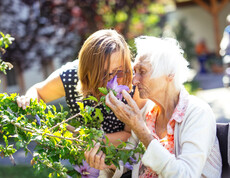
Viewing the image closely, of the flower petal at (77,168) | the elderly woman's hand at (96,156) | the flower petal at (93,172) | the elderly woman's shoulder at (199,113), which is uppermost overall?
the elderly woman's shoulder at (199,113)

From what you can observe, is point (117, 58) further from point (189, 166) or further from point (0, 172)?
point (0, 172)

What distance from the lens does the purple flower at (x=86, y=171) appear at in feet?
8.04

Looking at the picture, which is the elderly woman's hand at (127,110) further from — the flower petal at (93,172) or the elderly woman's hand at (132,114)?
the flower petal at (93,172)

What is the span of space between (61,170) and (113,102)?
→ 46 cm

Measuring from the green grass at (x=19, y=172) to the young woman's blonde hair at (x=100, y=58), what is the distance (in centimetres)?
254

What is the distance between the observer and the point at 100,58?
248cm

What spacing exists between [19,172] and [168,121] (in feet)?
10.9

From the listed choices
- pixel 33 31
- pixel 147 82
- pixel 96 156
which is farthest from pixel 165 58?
pixel 33 31

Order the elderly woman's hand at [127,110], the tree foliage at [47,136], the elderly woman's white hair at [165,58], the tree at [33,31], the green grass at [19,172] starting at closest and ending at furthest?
the tree foliage at [47,136], the elderly woman's hand at [127,110], the elderly woman's white hair at [165,58], the green grass at [19,172], the tree at [33,31]

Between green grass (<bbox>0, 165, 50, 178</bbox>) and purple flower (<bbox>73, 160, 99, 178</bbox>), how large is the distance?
2.34 m

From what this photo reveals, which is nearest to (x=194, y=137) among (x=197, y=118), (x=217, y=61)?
(x=197, y=118)

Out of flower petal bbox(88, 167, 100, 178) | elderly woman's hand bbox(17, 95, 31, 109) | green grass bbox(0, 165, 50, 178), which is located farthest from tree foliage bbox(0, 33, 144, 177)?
green grass bbox(0, 165, 50, 178)

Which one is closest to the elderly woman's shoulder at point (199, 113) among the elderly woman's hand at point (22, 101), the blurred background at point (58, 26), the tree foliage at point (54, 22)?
the elderly woman's hand at point (22, 101)

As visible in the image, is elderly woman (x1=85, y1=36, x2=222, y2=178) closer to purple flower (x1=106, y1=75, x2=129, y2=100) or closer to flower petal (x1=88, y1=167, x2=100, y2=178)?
purple flower (x1=106, y1=75, x2=129, y2=100)
